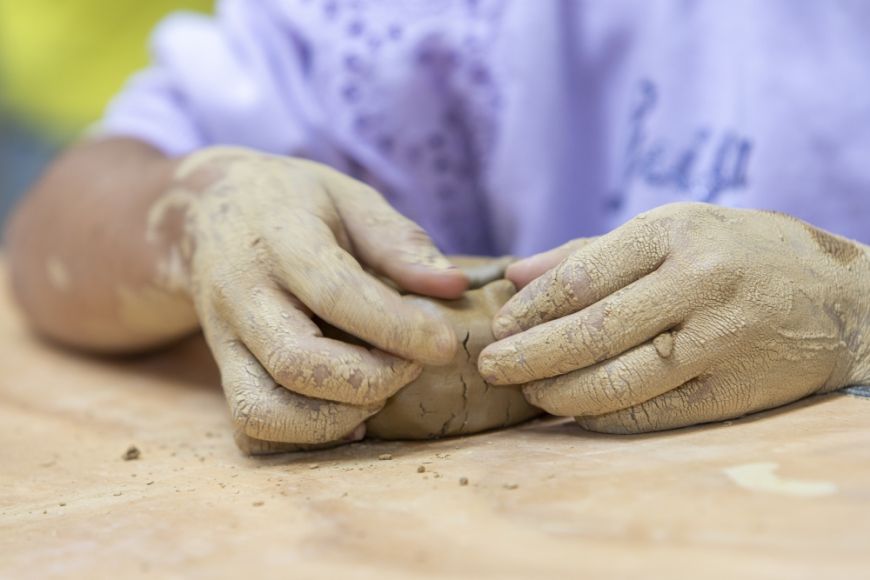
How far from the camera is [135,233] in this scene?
103cm

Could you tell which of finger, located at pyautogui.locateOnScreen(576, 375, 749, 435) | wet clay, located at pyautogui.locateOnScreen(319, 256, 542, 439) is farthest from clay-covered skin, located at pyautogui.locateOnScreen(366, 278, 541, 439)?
finger, located at pyautogui.locateOnScreen(576, 375, 749, 435)

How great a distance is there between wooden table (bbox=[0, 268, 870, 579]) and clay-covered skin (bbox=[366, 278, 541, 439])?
0.02 metres

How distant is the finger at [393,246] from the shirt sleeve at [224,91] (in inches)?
15.8

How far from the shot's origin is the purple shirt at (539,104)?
104cm

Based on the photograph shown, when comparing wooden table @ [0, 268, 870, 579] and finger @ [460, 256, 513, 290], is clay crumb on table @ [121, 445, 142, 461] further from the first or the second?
finger @ [460, 256, 513, 290]

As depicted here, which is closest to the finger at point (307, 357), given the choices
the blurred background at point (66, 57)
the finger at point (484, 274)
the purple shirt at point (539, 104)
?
the finger at point (484, 274)

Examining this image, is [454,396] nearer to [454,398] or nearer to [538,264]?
[454,398]

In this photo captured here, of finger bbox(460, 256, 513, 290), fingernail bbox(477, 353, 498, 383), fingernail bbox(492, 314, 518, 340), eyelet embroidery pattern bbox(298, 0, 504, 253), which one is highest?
eyelet embroidery pattern bbox(298, 0, 504, 253)

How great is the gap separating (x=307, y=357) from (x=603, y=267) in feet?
0.81

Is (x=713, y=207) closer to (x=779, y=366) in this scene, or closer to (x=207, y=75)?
(x=779, y=366)

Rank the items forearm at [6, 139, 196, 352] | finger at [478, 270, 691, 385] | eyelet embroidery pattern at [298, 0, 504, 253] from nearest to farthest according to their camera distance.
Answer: finger at [478, 270, 691, 385] < forearm at [6, 139, 196, 352] < eyelet embroidery pattern at [298, 0, 504, 253]

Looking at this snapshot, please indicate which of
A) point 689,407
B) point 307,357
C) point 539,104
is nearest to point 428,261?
point 307,357

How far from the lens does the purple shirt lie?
41.0 inches

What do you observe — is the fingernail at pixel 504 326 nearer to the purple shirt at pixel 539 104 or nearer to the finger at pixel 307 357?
the finger at pixel 307 357
